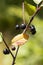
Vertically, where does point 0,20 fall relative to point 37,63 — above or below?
below

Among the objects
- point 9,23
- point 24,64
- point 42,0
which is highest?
point 42,0

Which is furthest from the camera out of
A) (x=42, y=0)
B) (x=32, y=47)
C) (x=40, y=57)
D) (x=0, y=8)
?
(x=0, y=8)

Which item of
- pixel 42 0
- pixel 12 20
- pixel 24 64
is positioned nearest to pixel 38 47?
pixel 24 64

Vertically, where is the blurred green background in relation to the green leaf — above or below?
below

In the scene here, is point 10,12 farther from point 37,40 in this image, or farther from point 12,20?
point 37,40

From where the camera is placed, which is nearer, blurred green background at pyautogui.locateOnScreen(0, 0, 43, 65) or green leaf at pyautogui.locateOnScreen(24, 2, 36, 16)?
green leaf at pyautogui.locateOnScreen(24, 2, 36, 16)

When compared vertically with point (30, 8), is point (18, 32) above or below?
below

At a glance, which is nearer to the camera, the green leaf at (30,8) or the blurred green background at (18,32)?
the green leaf at (30,8)

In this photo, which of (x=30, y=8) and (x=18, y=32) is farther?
(x=18, y=32)
